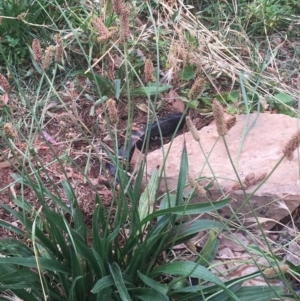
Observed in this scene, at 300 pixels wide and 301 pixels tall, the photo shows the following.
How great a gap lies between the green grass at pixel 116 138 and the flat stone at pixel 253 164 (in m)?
0.10

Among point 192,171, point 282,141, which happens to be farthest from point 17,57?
point 282,141

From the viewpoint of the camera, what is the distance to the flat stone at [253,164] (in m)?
1.82

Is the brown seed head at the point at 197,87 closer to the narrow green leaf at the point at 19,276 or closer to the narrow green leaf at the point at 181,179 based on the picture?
the narrow green leaf at the point at 181,179

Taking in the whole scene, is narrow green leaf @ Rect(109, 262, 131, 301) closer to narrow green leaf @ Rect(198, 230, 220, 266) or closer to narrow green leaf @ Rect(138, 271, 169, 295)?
narrow green leaf @ Rect(138, 271, 169, 295)

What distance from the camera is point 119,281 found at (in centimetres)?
137

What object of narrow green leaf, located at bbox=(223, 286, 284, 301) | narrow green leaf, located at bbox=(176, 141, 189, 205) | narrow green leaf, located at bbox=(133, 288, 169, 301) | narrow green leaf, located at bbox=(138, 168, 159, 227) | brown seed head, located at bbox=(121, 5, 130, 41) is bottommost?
narrow green leaf, located at bbox=(223, 286, 284, 301)

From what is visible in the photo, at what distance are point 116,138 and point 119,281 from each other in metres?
0.38

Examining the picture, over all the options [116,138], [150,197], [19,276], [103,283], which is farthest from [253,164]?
[19,276]

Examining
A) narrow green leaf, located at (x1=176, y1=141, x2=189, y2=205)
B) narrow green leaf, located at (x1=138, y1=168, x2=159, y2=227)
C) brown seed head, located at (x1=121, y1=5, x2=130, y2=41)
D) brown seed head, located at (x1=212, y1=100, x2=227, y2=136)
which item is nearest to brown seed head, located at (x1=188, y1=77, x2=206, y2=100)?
brown seed head, located at (x1=212, y1=100, x2=227, y2=136)

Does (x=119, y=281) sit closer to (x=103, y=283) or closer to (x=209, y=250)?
(x=103, y=283)

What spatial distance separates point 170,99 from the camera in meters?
2.43

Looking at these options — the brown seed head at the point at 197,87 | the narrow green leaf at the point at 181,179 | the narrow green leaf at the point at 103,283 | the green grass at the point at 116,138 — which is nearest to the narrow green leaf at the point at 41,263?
the green grass at the point at 116,138

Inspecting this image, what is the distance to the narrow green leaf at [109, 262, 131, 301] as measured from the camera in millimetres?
1327

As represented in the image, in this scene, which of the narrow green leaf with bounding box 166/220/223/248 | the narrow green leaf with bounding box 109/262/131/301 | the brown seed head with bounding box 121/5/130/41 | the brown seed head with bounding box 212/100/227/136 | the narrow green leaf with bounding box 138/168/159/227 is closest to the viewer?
the brown seed head with bounding box 212/100/227/136
